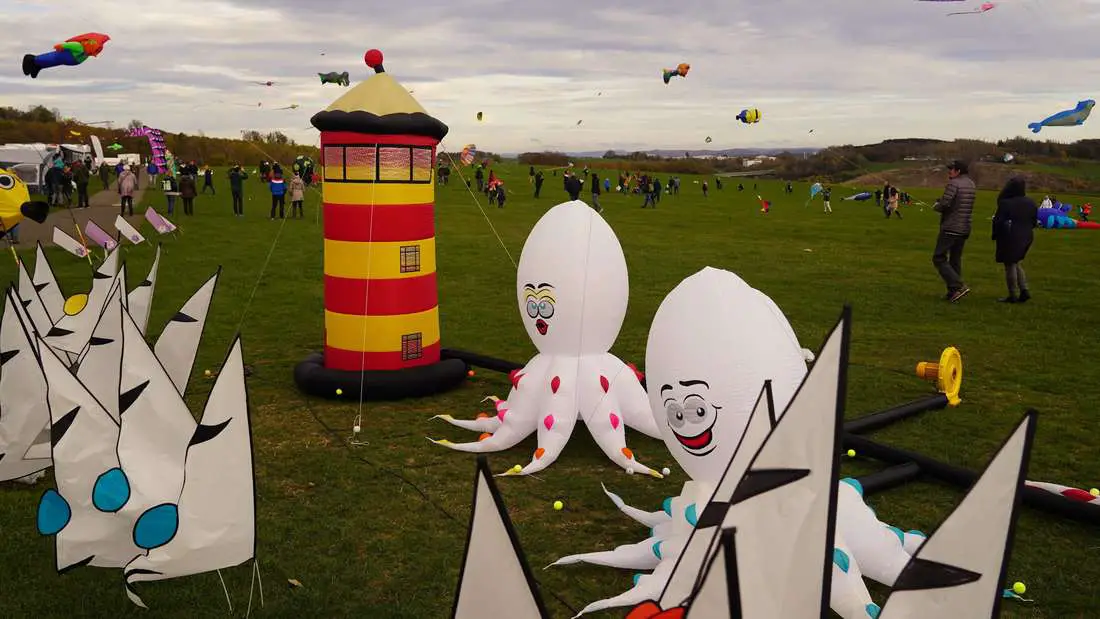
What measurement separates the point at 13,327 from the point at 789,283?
42.0ft

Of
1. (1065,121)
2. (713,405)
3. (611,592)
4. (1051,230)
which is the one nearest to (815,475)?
(713,405)

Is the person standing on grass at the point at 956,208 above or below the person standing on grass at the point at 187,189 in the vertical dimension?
above

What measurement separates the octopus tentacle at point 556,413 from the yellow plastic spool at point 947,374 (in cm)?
360

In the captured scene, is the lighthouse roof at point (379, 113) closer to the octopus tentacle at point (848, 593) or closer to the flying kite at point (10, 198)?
the flying kite at point (10, 198)

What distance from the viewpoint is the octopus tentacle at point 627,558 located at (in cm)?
505

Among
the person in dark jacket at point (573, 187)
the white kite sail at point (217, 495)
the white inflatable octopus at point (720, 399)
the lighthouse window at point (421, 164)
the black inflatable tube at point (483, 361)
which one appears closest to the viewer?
the white kite sail at point (217, 495)

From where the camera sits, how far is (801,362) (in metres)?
4.56

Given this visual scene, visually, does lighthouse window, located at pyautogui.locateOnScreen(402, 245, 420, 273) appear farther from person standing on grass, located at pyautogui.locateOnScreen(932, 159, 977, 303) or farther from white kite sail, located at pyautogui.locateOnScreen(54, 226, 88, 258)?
person standing on grass, located at pyautogui.locateOnScreen(932, 159, 977, 303)

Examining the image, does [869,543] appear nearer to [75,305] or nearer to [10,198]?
[75,305]

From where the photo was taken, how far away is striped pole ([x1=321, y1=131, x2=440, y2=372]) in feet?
27.9

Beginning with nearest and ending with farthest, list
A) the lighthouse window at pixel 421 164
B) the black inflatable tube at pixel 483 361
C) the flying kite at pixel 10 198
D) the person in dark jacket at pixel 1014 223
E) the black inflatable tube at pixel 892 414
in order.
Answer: the black inflatable tube at pixel 892 414 < the flying kite at pixel 10 198 < the lighthouse window at pixel 421 164 < the black inflatable tube at pixel 483 361 < the person in dark jacket at pixel 1014 223

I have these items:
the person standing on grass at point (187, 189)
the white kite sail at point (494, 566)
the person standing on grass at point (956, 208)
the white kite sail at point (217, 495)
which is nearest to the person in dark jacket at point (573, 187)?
the person standing on grass at point (956, 208)

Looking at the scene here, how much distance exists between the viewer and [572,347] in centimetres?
725

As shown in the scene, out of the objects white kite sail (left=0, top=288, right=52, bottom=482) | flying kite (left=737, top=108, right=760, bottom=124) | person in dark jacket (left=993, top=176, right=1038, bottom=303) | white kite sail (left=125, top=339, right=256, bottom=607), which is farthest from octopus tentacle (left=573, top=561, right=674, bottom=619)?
flying kite (left=737, top=108, right=760, bottom=124)
